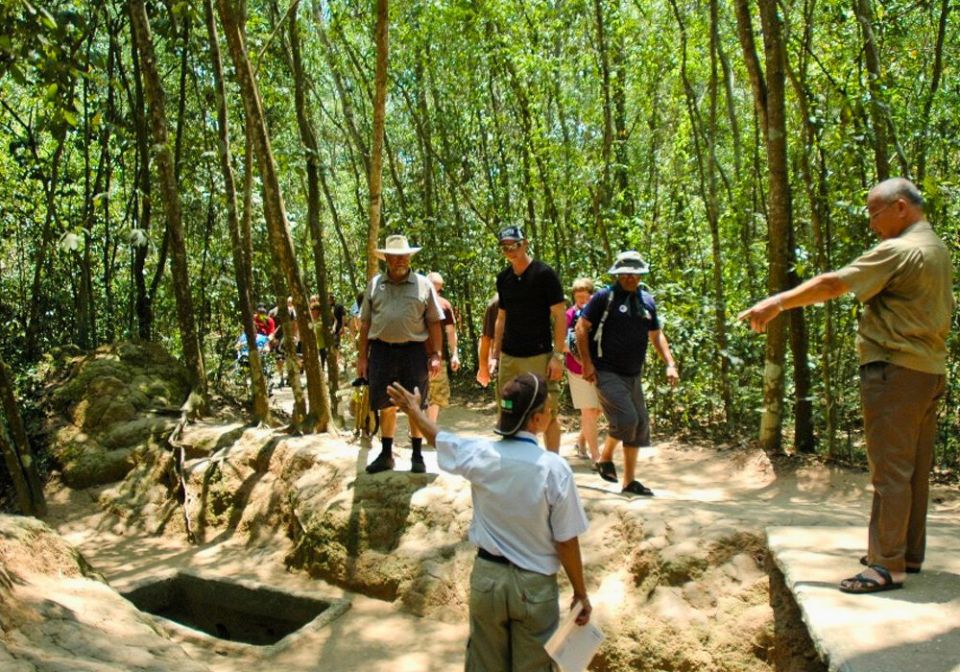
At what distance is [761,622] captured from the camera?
4.53 meters

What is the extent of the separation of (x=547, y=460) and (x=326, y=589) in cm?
392

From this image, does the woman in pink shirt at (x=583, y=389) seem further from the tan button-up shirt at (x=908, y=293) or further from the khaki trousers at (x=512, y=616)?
the khaki trousers at (x=512, y=616)

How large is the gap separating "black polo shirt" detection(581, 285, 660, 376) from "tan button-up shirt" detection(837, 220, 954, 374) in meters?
2.47

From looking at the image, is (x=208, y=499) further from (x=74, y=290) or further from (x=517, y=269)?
(x=74, y=290)

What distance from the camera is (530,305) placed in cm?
623

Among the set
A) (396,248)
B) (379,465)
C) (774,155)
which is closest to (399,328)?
(396,248)

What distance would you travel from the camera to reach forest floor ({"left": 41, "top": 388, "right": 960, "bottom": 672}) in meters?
5.25

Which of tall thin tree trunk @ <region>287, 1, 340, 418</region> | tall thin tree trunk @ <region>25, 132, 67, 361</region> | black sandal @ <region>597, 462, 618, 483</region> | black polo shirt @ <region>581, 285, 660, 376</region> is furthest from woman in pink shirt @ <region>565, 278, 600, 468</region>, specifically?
tall thin tree trunk @ <region>25, 132, 67, 361</region>

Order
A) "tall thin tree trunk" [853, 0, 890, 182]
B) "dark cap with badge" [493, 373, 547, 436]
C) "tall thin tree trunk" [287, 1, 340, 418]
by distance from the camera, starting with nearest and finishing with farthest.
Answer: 1. "dark cap with badge" [493, 373, 547, 436]
2. "tall thin tree trunk" [853, 0, 890, 182]
3. "tall thin tree trunk" [287, 1, 340, 418]

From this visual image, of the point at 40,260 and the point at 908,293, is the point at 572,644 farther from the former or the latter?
the point at 40,260

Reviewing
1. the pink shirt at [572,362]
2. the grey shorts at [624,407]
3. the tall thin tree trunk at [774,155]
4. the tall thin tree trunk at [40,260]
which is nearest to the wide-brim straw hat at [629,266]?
the grey shorts at [624,407]

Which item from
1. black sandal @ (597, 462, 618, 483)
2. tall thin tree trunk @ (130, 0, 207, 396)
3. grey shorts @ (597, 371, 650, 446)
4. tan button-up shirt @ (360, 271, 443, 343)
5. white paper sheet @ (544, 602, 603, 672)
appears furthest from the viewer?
tall thin tree trunk @ (130, 0, 207, 396)

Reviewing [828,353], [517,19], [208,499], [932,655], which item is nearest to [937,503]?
[828,353]

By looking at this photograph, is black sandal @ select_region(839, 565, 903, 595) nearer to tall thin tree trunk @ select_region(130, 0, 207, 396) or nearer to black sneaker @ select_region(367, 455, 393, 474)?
black sneaker @ select_region(367, 455, 393, 474)
